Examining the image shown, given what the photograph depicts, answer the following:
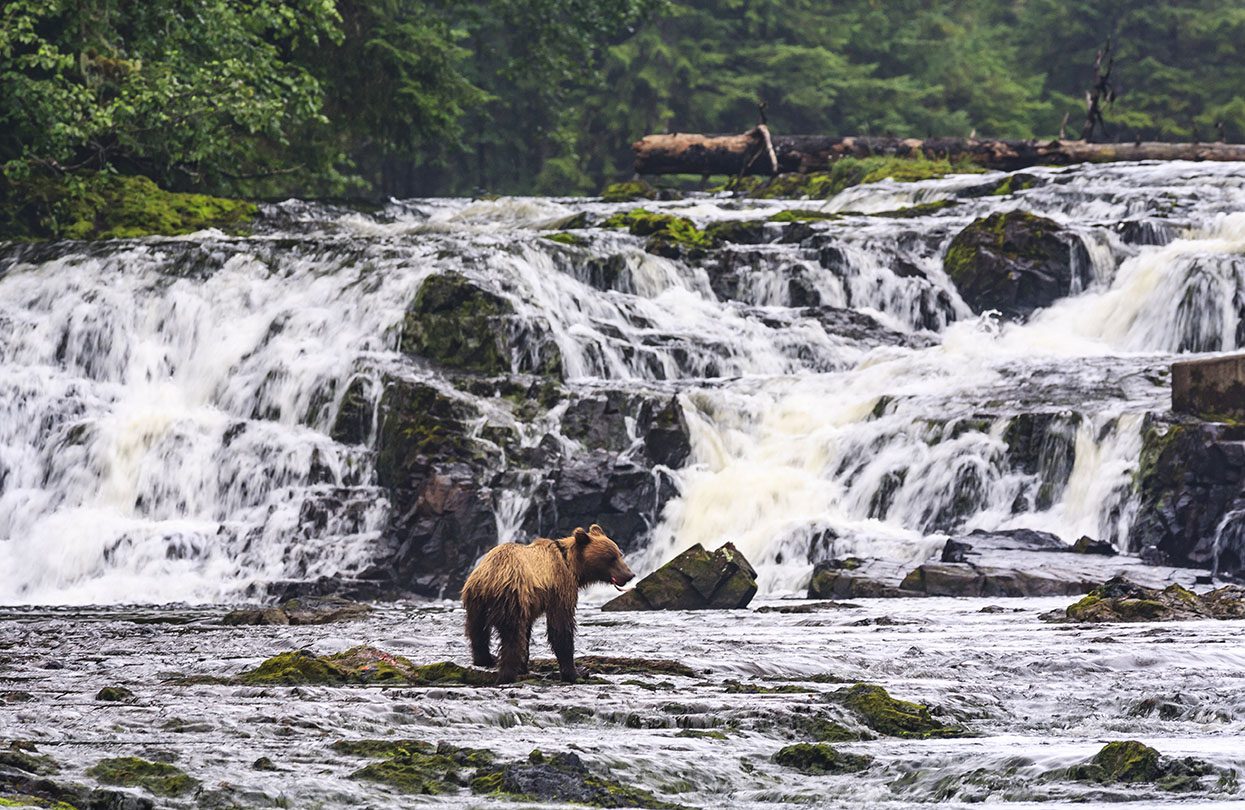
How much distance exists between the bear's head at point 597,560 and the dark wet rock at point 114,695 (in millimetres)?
2641

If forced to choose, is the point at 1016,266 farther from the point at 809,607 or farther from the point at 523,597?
the point at 523,597

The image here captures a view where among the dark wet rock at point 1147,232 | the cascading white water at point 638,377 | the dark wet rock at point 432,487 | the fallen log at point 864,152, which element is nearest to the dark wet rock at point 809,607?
the cascading white water at point 638,377

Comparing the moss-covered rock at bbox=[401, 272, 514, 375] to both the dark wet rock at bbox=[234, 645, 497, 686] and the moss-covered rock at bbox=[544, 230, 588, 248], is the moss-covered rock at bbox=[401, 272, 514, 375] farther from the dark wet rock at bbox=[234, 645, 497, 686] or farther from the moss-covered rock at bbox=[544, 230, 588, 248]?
the dark wet rock at bbox=[234, 645, 497, 686]

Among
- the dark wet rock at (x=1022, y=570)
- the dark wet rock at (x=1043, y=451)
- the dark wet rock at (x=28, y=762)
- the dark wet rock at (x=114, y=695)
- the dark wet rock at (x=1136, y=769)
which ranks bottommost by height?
the dark wet rock at (x=28, y=762)

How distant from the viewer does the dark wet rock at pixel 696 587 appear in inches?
629

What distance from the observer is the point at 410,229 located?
103ft

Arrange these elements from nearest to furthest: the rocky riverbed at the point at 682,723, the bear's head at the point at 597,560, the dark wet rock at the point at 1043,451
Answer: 1. the rocky riverbed at the point at 682,723
2. the bear's head at the point at 597,560
3. the dark wet rock at the point at 1043,451

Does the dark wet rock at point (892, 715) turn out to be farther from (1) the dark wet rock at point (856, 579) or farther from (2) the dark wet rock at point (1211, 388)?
(2) the dark wet rock at point (1211, 388)

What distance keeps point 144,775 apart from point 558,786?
1619mm

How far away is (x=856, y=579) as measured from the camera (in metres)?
16.6

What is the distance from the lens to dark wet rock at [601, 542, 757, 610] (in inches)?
629

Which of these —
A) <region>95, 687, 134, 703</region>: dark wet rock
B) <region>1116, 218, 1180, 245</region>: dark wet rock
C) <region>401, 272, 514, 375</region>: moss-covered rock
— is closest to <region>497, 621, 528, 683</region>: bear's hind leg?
<region>95, 687, 134, 703</region>: dark wet rock

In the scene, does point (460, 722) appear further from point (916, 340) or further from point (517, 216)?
point (517, 216)

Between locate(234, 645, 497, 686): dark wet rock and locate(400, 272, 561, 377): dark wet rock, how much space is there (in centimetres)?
1328
